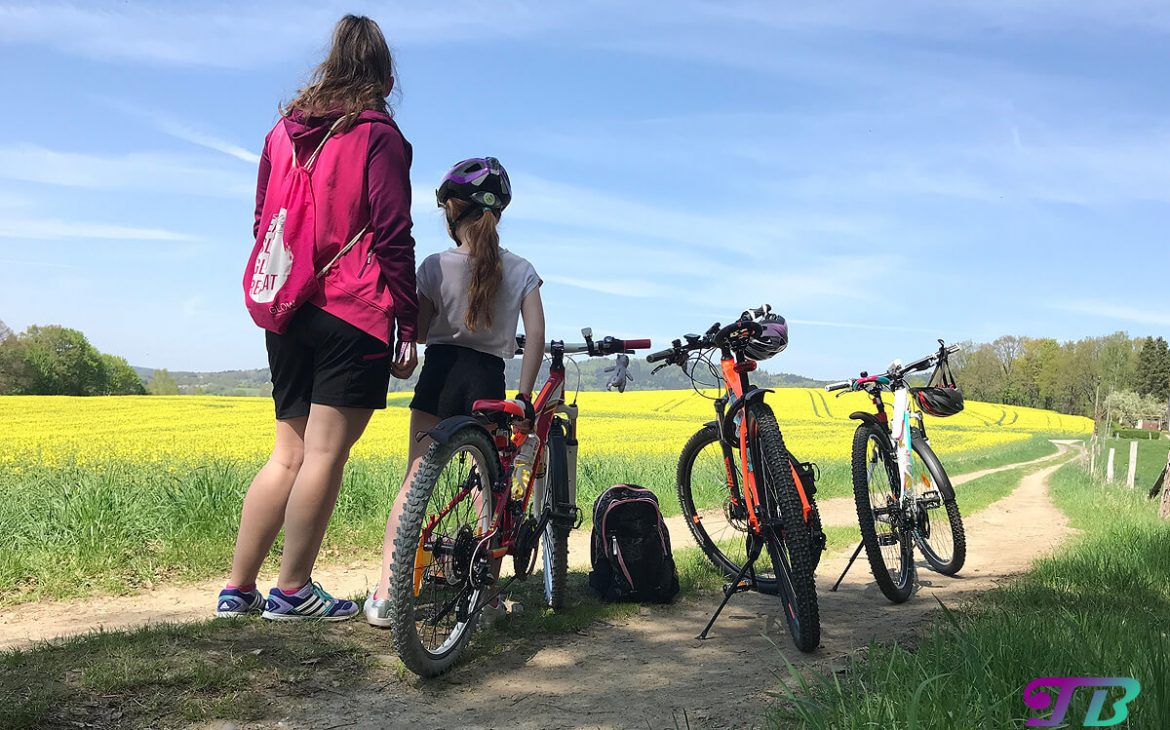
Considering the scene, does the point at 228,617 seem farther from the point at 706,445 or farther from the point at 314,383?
the point at 706,445

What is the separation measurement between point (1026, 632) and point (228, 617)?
2.95 m

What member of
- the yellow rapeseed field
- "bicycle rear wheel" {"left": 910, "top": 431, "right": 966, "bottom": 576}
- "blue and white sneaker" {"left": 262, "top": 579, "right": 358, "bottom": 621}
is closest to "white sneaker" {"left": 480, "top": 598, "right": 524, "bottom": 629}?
"blue and white sneaker" {"left": 262, "top": 579, "right": 358, "bottom": 621}

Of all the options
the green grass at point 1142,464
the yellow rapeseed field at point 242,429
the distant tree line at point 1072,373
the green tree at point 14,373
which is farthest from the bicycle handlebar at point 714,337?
the distant tree line at point 1072,373

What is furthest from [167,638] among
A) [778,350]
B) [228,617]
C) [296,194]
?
[778,350]

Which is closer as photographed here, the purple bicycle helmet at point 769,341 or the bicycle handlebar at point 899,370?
the purple bicycle helmet at point 769,341

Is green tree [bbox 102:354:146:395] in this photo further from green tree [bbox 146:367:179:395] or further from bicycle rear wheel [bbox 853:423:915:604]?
bicycle rear wheel [bbox 853:423:915:604]

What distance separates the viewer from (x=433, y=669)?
307 cm

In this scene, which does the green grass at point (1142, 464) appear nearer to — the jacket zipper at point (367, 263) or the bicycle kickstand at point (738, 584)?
the bicycle kickstand at point (738, 584)

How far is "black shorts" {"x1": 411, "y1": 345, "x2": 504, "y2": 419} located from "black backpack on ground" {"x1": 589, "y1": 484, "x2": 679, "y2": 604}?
1.12 m

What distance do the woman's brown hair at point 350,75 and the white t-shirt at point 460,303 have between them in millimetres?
707

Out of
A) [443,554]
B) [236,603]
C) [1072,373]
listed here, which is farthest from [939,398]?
[1072,373]

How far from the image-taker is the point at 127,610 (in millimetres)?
4582

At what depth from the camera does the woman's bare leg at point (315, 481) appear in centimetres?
337

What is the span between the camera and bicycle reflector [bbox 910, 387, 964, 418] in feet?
18.6
